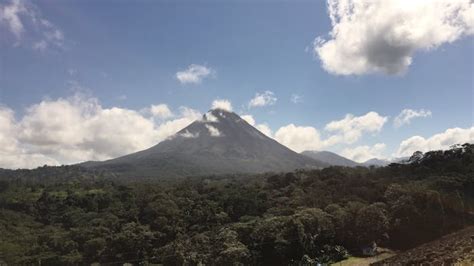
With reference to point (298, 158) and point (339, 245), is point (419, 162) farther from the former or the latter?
point (298, 158)

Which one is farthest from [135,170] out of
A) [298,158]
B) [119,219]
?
[119,219]

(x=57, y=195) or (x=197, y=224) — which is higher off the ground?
(x=57, y=195)

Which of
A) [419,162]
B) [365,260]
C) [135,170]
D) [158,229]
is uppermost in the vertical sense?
[135,170]

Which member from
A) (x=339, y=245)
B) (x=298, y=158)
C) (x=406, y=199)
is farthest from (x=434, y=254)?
(x=298, y=158)

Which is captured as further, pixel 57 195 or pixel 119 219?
pixel 57 195

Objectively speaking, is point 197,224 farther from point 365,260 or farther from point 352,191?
point 365,260

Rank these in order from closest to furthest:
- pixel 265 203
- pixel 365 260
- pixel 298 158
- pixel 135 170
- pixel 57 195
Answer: pixel 365 260, pixel 265 203, pixel 57 195, pixel 135 170, pixel 298 158

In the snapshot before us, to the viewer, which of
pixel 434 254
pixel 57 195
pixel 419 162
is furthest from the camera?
pixel 57 195
